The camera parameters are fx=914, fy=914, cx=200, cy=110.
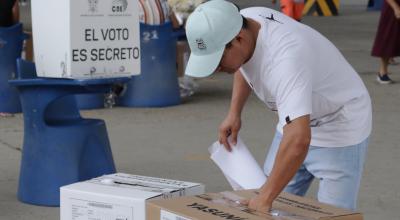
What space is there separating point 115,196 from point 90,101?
589 cm

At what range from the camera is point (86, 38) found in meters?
5.50

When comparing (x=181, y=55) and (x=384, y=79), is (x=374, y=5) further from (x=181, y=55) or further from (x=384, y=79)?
(x=181, y=55)

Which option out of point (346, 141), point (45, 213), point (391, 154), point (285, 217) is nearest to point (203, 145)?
point (391, 154)

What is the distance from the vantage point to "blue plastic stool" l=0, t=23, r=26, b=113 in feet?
29.6

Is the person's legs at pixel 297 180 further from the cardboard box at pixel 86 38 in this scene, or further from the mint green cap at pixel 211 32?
the cardboard box at pixel 86 38

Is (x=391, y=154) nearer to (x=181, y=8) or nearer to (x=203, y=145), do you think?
(x=203, y=145)

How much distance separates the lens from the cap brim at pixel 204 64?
340 cm

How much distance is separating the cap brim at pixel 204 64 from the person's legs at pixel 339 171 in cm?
77

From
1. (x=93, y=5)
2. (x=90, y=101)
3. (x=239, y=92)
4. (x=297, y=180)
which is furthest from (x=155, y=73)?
(x=297, y=180)

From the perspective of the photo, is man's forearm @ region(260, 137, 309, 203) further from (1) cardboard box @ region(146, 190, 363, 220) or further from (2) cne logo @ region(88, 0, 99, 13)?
(2) cne logo @ region(88, 0, 99, 13)

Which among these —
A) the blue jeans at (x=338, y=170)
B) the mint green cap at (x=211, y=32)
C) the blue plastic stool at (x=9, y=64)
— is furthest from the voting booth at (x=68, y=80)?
the blue plastic stool at (x=9, y=64)

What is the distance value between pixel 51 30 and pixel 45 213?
45.4 inches

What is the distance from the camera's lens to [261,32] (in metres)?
3.62

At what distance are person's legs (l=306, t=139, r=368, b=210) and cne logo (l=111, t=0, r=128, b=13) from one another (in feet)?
7.11
